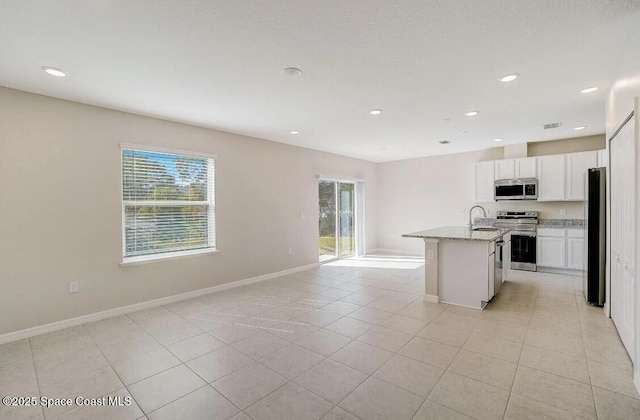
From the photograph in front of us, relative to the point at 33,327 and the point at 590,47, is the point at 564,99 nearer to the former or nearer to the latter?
the point at 590,47

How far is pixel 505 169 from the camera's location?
612 centimetres

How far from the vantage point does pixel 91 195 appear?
11.7ft

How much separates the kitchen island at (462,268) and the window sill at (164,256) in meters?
2.97

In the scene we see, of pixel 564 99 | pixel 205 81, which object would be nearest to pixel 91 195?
pixel 205 81

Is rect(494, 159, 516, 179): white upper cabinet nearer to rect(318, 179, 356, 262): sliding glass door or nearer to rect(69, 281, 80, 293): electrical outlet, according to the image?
rect(318, 179, 356, 262): sliding glass door

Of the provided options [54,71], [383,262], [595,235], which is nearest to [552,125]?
[595,235]

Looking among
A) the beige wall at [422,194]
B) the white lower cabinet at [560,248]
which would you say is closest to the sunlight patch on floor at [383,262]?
the beige wall at [422,194]

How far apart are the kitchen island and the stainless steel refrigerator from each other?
3.23ft

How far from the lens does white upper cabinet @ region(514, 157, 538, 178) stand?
229 inches

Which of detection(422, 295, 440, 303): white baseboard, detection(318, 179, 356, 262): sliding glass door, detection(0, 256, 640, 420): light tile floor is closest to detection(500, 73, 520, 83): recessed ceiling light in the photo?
detection(0, 256, 640, 420): light tile floor

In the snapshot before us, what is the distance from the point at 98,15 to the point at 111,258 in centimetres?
277

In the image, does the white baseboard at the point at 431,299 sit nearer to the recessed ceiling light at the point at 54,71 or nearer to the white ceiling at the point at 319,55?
the white ceiling at the point at 319,55

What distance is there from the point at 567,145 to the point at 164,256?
7296 millimetres

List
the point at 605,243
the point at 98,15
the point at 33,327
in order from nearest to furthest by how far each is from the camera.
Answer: the point at 98,15
the point at 33,327
the point at 605,243
